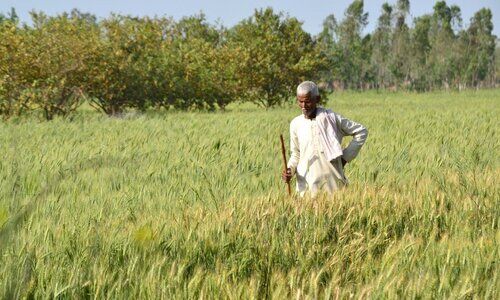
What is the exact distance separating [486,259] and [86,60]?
67.9 feet

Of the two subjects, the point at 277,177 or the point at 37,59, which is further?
the point at 37,59

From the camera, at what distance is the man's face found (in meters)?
4.46

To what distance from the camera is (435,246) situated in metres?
2.89

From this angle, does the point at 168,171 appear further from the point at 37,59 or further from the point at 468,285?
the point at 37,59

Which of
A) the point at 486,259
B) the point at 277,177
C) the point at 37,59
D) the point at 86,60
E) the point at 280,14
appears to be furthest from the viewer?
the point at 280,14

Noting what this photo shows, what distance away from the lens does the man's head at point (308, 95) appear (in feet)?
14.5

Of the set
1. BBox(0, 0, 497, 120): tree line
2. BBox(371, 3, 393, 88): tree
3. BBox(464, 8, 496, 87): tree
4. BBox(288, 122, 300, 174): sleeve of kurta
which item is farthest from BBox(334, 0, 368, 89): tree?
BBox(288, 122, 300, 174): sleeve of kurta

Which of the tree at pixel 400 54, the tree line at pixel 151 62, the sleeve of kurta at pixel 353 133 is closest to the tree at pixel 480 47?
the tree at pixel 400 54

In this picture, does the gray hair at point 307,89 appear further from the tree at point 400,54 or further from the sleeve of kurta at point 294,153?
the tree at point 400,54

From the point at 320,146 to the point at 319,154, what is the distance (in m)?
0.07

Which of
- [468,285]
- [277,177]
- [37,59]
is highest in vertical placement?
[37,59]

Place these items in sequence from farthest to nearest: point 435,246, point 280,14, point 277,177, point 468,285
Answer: point 280,14 < point 277,177 < point 435,246 < point 468,285

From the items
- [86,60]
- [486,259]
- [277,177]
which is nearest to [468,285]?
[486,259]

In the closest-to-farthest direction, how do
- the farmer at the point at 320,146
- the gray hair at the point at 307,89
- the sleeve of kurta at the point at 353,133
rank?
the gray hair at the point at 307,89 < the farmer at the point at 320,146 < the sleeve of kurta at the point at 353,133
